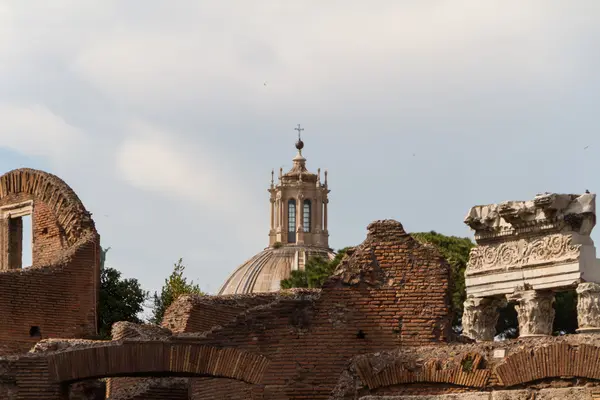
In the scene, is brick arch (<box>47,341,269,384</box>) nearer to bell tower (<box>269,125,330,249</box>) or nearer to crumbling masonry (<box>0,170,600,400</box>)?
crumbling masonry (<box>0,170,600,400</box>)

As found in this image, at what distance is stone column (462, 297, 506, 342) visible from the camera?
37594 mm

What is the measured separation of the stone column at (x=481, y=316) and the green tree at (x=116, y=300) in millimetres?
9199

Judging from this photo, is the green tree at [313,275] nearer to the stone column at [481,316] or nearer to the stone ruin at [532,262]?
the stone column at [481,316]

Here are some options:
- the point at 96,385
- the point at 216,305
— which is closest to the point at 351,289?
the point at 96,385

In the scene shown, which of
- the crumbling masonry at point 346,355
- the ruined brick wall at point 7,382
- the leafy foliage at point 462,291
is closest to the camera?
the crumbling masonry at point 346,355

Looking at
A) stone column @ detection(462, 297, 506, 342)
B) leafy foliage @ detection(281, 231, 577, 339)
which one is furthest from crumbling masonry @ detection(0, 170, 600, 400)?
leafy foliage @ detection(281, 231, 577, 339)

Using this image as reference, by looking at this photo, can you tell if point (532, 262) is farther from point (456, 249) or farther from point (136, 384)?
point (136, 384)

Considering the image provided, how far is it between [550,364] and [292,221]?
8911 cm

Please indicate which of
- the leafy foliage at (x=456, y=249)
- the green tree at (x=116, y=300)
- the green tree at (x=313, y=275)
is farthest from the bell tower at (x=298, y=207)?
the green tree at (x=116, y=300)

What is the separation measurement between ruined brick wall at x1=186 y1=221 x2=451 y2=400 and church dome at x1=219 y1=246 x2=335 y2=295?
233ft

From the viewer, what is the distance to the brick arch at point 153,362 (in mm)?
18750

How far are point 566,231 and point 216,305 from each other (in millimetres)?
12597

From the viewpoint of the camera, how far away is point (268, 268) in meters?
96.4

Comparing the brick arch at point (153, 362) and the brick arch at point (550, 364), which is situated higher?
the brick arch at point (153, 362)
